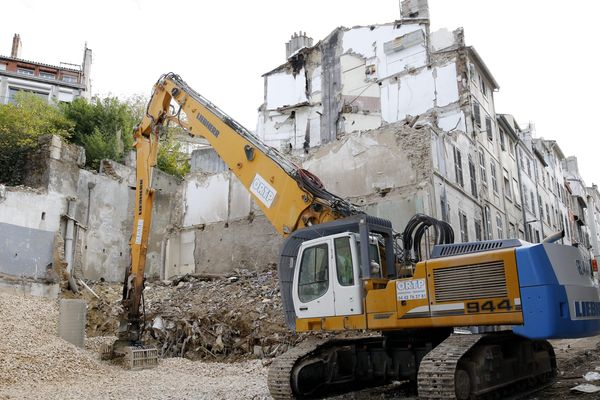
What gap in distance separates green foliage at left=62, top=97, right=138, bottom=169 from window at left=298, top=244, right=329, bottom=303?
766 inches

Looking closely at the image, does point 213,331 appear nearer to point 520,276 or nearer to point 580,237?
point 520,276

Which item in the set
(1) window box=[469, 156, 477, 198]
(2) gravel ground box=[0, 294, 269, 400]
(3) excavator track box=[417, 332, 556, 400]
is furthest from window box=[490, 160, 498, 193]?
(3) excavator track box=[417, 332, 556, 400]

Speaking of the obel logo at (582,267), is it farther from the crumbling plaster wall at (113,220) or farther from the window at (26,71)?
the window at (26,71)

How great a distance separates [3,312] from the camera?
12531 mm

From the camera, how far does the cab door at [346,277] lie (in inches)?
250

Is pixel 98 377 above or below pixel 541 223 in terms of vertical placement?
below

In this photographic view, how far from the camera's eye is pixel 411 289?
6.07 m

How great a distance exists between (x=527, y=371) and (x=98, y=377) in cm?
730

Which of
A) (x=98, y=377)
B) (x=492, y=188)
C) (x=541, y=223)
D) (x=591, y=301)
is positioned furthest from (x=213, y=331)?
(x=541, y=223)

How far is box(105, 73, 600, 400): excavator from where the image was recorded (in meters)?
5.45

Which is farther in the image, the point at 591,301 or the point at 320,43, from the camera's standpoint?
the point at 320,43

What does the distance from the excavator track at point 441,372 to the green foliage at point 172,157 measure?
23011 mm

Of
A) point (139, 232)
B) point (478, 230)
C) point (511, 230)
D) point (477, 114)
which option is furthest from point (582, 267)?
point (511, 230)

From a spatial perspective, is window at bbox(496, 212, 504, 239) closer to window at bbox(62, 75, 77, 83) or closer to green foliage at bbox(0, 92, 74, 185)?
green foliage at bbox(0, 92, 74, 185)
